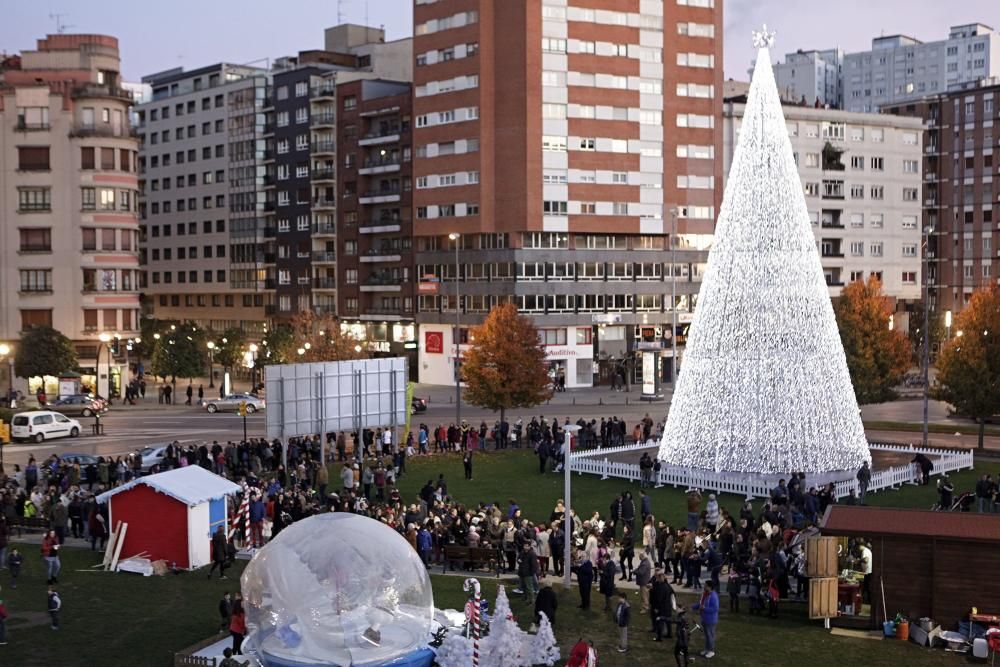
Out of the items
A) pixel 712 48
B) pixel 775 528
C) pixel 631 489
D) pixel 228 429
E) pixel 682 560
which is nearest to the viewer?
pixel 682 560

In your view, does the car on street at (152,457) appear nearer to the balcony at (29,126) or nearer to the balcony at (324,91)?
the balcony at (29,126)

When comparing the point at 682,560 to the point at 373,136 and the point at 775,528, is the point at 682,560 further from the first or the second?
the point at 373,136

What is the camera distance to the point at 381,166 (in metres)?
94.1

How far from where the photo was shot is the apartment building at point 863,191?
100375 millimetres

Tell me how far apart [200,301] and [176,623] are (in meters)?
101

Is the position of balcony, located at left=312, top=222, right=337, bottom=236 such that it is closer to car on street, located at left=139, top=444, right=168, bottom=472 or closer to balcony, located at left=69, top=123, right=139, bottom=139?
balcony, located at left=69, top=123, right=139, bottom=139

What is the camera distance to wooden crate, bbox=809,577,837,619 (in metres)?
23.2

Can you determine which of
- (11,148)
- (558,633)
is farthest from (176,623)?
(11,148)

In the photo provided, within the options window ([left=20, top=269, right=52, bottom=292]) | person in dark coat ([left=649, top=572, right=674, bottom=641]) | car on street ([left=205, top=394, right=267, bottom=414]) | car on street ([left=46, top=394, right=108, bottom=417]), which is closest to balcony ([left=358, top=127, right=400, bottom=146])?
window ([left=20, top=269, right=52, bottom=292])

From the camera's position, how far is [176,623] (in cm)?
2341

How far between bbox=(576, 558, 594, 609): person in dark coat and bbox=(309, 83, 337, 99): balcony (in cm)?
8051

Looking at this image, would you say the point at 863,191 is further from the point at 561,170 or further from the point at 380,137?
the point at 380,137

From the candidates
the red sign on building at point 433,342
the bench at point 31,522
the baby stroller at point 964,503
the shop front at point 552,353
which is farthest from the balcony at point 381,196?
the baby stroller at point 964,503

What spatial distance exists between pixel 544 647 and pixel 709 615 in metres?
3.07
